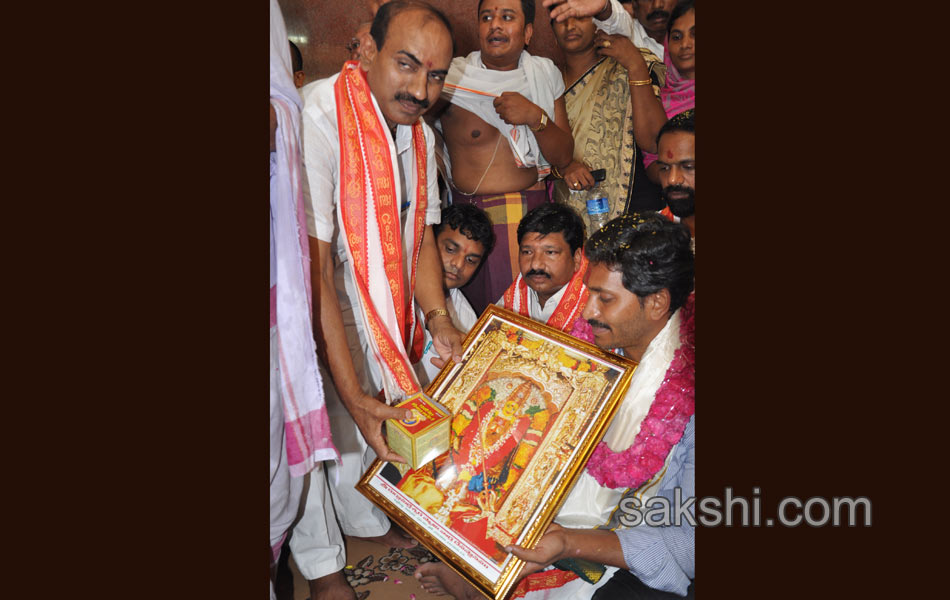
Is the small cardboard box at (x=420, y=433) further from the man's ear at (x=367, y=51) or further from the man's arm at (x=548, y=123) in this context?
the man's ear at (x=367, y=51)

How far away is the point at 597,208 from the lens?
2.54 meters

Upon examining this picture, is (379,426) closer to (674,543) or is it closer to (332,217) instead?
(332,217)

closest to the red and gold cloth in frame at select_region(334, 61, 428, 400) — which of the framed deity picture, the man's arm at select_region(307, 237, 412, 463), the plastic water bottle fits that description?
the man's arm at select_region(307, 237, 412, 463)

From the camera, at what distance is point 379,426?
242 cm

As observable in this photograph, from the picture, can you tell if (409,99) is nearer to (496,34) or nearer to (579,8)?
(496,34)

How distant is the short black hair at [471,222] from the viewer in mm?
2633

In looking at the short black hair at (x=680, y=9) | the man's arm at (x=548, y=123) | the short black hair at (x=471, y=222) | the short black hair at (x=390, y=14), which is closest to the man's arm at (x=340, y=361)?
the short black hair at (x=471, y=222)

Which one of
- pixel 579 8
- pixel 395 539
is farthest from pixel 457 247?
pixel 395 539

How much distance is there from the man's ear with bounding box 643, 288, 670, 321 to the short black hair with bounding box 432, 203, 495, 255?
72 cm

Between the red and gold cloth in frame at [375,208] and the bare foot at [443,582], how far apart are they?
2.42ft

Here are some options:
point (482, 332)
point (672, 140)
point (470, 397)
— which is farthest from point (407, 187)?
point (672, 140)

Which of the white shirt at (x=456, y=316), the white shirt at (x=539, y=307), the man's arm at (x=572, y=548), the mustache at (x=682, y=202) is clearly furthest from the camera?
the white shirt at (x=456, y=316)

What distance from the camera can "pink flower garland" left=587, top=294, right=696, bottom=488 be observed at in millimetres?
2291

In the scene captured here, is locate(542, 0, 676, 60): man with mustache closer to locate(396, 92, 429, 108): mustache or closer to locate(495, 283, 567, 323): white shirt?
locate(396, 92, 429, 108): mustache
